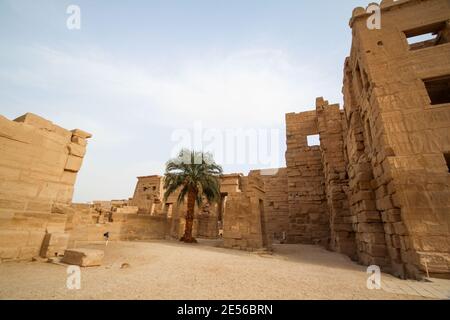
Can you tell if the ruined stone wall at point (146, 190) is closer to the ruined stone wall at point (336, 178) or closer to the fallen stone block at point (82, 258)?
the ruined stone wall at point (336, 178)

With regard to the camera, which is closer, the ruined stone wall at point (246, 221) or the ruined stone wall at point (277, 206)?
the ruined stone wall at point (246, 221)

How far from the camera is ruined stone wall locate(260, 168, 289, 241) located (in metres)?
15.7

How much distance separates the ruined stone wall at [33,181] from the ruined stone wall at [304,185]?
11.8 meters

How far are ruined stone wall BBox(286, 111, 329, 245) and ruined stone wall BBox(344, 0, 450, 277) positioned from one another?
15.5 feet

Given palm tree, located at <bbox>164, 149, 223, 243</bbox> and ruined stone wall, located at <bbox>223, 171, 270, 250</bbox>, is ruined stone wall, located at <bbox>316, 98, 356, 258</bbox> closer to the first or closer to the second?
ruined stone wall, located at <bbox>223, 171, 270, 250</bbox>

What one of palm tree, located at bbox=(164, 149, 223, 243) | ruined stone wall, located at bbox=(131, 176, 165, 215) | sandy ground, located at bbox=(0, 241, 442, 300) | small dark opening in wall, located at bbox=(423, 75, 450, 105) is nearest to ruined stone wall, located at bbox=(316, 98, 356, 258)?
small dark opening in wall, located at bbox=(423, 75, 450, 105)

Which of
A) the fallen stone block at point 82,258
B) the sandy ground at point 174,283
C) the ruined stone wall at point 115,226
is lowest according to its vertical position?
the sandy ground at point 174,283

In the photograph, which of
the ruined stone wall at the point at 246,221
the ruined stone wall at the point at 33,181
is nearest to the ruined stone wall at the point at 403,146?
the ruined stone wall at the point at 246,221

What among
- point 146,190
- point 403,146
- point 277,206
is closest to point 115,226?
point 277,206

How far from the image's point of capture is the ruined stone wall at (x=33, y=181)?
196 inches

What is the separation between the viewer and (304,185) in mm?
13555

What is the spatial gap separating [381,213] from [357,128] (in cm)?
370

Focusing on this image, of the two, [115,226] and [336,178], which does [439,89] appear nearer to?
[336,178]

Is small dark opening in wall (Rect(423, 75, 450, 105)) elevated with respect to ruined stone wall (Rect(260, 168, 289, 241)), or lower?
elevated
